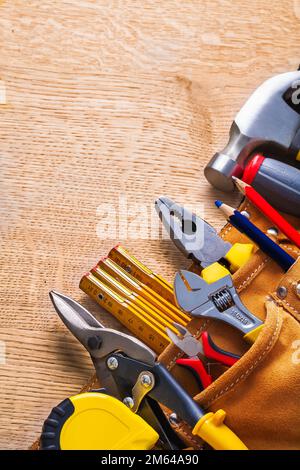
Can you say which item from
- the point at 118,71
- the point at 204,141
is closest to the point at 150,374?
the point at 204,141

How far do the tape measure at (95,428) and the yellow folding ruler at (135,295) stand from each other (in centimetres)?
14

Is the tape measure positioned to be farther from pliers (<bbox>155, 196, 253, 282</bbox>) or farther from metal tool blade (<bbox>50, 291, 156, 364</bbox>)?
pliers (<bbox>155, 196, 253, 282</bbox>)

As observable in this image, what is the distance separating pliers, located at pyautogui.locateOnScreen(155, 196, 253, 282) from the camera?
1031 mm

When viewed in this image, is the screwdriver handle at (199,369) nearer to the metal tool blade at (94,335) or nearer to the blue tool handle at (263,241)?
the metal tool blade at (94,335)

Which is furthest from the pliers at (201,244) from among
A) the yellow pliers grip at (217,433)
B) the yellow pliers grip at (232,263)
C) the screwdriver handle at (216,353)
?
the yellow pliers grip at (217,433)

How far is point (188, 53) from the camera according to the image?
4.17 ft

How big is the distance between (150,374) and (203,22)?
685 millimetres

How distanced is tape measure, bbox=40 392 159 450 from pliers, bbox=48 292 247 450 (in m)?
0.03

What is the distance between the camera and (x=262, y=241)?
3.31 feet

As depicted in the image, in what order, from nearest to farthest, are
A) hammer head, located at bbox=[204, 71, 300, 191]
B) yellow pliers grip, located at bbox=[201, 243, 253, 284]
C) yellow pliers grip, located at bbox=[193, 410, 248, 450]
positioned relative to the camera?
yellow pliers grip, located at bbox=[193, 410, 248, 450], yellow pliers grip, located at bbox=[201, 243, 253, 284], hammer head, located at bbox=[204, 71, 300, 191]

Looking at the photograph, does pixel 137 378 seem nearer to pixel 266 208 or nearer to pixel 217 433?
pixel 217 433

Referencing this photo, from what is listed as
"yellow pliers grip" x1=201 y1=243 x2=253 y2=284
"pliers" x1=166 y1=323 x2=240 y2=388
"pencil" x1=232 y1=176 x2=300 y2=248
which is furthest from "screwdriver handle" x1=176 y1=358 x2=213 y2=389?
"pencil" x1=232 y1=176 x2=300 y2=248

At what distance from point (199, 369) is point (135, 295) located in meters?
0.16
